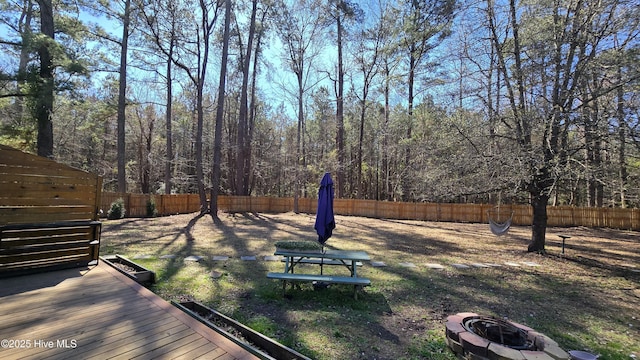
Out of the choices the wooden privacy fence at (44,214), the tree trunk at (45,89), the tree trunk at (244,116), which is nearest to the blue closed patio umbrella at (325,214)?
the wooden privacy fence at (44,214)

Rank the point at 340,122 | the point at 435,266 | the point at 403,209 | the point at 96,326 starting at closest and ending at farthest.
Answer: the point at 96,326 < the point at 435,266 < the point at 403,209 < the point at 340,122

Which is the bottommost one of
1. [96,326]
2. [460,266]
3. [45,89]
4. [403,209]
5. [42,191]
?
[460,266]

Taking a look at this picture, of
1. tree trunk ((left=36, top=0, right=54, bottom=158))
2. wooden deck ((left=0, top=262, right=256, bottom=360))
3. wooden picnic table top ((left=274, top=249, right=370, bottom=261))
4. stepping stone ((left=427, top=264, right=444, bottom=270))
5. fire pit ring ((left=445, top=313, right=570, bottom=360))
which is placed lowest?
stepping stone ((left=427, top=264, right=444, bottom=270))

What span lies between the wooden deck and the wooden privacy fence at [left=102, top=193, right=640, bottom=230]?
1294cm

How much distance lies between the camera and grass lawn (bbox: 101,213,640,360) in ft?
10.6

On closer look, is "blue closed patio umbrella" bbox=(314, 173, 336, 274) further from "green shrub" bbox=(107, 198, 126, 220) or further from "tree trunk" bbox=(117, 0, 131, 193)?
"tree trunk" bbox=(117, 0, 131, 193)

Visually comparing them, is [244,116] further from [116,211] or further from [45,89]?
[45,89]

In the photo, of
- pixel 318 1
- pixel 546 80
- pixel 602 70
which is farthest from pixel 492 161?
pixel 318 1

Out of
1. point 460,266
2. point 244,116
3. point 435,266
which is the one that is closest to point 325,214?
point 435,266

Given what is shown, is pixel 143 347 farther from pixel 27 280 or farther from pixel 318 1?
pixel 318 1

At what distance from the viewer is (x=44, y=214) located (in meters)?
4.36

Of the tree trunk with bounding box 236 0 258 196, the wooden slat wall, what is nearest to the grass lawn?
the wooden slat wall

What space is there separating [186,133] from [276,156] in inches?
273

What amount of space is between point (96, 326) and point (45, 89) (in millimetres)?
8322
